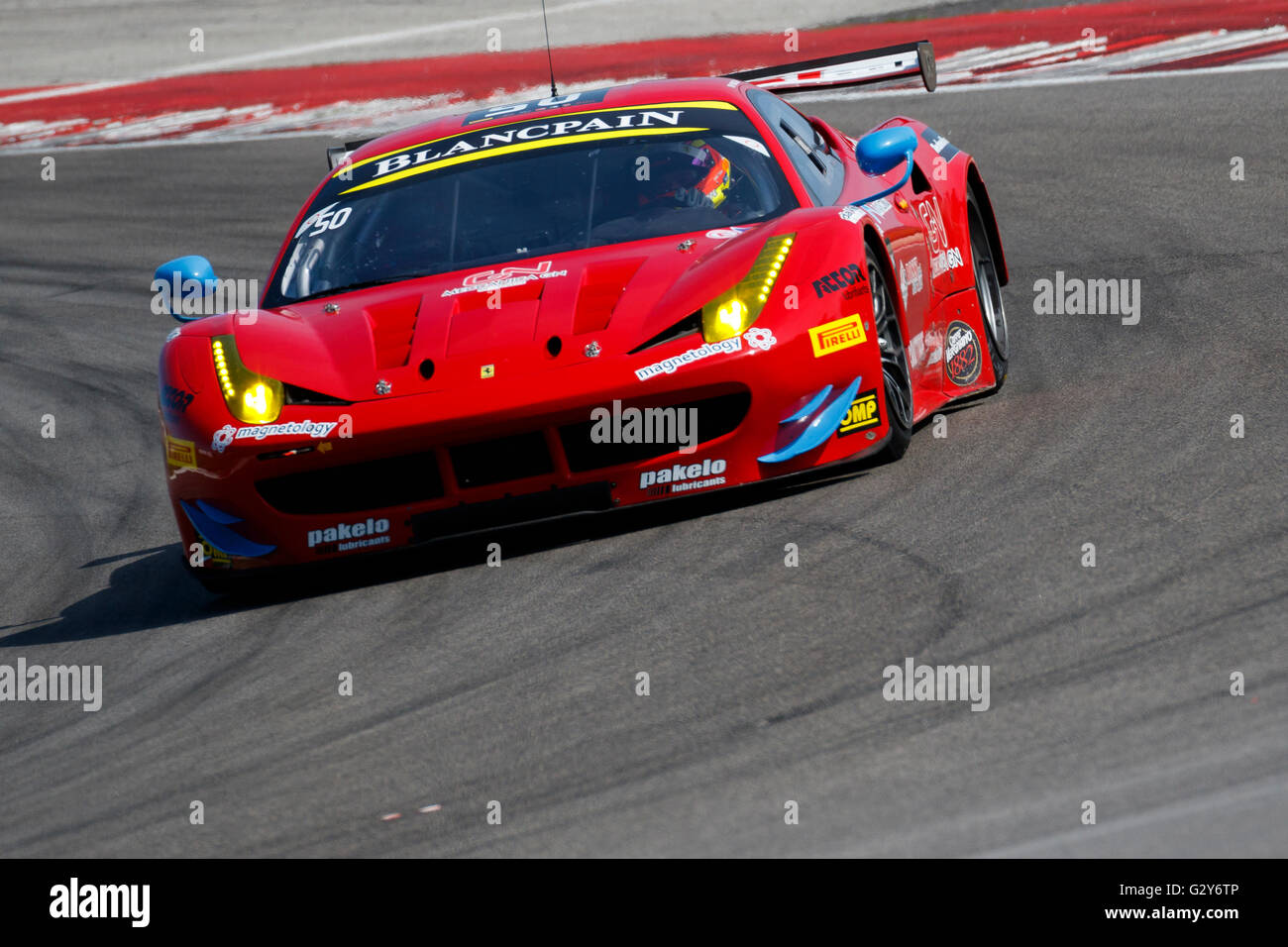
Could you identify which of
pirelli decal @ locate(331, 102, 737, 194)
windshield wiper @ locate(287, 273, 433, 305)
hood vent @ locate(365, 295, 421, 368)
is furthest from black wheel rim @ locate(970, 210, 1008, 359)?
hood vent @ locate(365, 295, 421, 368)

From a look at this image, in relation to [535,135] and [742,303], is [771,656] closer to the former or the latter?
[742,303]

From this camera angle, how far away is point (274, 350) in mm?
5742

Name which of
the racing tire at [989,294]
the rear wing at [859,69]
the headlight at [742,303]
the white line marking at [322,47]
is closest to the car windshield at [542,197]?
the headlight at [742,303]

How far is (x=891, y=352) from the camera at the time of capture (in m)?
5.83

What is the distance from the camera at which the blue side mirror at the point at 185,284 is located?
6578mm

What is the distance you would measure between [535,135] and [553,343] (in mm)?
1435

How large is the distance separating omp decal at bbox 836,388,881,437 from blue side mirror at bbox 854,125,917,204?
3.76 ft

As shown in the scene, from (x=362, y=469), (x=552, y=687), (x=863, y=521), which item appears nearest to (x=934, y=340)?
→ (x=863, y=521)

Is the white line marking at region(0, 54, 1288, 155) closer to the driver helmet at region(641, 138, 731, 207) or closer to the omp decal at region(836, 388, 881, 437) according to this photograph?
the driver helmet at region(641, 138, 731, 207)

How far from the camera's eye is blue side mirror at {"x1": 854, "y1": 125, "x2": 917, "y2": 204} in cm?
649

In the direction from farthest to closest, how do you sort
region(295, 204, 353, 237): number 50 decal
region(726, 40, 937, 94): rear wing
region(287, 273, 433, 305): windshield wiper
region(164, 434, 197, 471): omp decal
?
region(726, 40, 937, 94): rear wing, region(295, 204, 353, 237): number 50 decal, region(287, 273, 433, 305): windshield wiper, region(164, 434, 197, 471): omp decal

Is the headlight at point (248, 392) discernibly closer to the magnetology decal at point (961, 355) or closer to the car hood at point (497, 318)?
the car hood at point (497, 318)

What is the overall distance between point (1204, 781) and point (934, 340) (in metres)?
3.41
